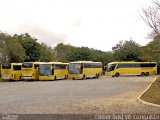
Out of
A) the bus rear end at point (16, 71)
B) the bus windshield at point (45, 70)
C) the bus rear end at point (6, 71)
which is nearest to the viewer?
the bus windshield at point (45, 70)

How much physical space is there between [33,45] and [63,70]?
46.6ft

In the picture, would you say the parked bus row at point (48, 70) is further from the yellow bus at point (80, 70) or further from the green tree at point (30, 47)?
the green tree at point (30, 47)

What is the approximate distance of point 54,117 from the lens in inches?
515

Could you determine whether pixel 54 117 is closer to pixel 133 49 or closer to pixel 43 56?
pixel 43 56

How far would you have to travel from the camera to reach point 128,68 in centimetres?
6512

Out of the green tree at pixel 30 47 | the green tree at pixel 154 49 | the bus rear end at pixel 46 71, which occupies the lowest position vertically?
the bus rear end at pixel 46 71

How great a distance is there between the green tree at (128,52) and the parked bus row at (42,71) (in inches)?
1101

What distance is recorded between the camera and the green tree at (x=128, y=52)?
262 ft

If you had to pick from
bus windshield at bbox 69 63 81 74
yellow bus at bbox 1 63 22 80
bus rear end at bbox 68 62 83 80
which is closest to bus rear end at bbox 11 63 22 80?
yellow bus at bbox 1 63 22 80

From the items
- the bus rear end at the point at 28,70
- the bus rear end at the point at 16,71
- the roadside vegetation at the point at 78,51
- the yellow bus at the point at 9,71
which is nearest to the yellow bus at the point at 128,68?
the roadside vegetation at the point at 78,51

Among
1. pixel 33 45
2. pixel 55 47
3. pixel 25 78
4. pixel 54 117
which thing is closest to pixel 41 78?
pixel 25 78

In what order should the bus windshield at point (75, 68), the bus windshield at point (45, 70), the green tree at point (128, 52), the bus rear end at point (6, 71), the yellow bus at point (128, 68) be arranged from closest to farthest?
the bus windshield at point (45, 70)
the bus rear end at point (6, 71)
the bus windshield at point (75, 68)
the yellow bus at point (128, 68)
the green tree at point (128, 52)

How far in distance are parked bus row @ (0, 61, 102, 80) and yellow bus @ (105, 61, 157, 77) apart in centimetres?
1163

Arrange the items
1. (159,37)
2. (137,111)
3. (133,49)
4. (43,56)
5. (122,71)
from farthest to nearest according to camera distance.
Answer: (133,49) < (43,56) < (122,71) < (159,37) < (137,111)
